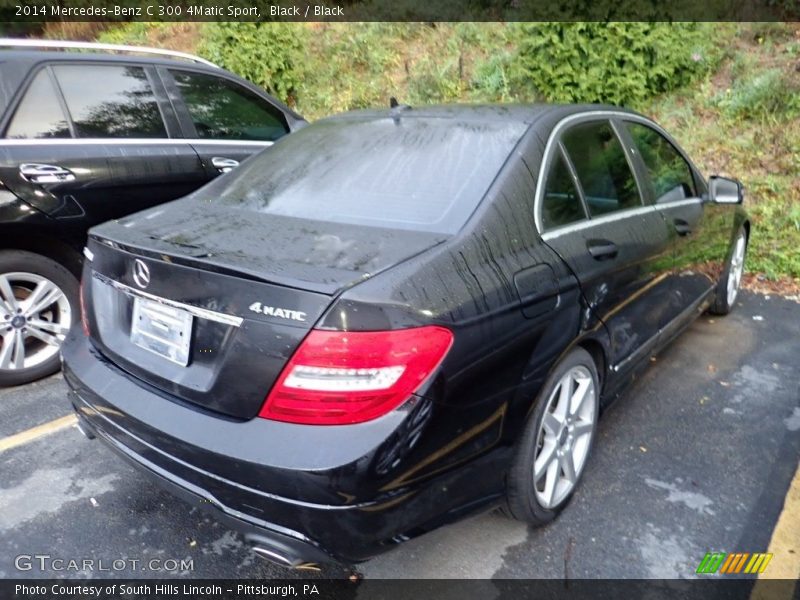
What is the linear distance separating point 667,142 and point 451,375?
106 inches

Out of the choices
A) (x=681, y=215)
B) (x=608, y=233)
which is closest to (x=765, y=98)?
(x=681, y=215)

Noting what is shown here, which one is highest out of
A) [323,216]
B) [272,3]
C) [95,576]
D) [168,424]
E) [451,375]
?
[272,3]

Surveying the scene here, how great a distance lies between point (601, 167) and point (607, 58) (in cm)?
465

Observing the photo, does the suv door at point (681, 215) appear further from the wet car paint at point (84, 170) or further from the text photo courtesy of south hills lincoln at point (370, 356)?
the wet car paint at point (84, 170)

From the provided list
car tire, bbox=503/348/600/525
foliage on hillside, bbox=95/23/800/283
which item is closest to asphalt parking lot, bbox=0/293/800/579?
car tire, bbox=503/348/600/525

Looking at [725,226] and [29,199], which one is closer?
[29,199]

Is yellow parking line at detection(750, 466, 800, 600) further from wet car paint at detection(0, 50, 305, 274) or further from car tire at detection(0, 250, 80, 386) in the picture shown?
wet car paint at detection(0, 50, 305, 274)

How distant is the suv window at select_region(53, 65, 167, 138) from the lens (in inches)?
149

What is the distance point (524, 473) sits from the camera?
227 cm

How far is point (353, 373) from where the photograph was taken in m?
1.75

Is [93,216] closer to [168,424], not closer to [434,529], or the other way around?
[168,424]

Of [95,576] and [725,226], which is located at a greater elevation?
[725,226]

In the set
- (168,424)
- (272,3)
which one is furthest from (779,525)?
(272,3)

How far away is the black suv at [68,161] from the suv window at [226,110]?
16 millimetres
